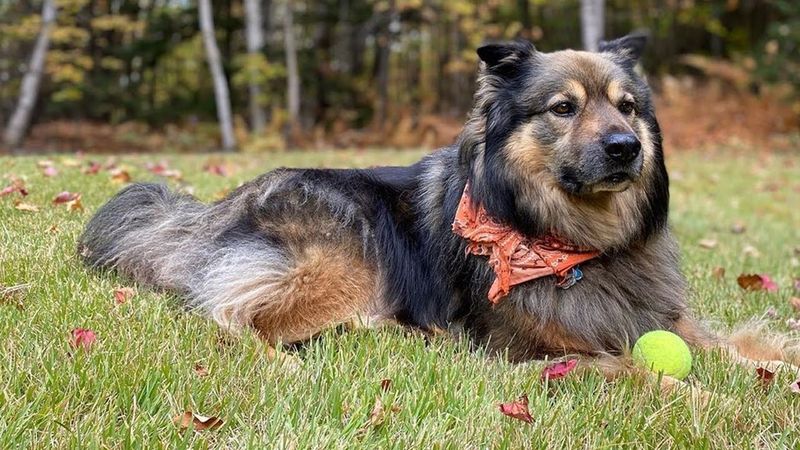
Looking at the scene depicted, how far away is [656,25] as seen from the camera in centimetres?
2694

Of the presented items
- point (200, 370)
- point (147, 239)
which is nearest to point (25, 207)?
point (147, 239)

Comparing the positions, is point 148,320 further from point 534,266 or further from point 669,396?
point 669,396

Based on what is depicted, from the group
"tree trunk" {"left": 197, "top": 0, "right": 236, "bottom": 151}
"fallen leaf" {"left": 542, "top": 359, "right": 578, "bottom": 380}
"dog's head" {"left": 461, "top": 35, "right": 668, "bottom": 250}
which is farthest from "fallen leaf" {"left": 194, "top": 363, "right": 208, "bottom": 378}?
"tree trunk" {"left": 197, "top": 0, "right": 236, "bottom": 151}

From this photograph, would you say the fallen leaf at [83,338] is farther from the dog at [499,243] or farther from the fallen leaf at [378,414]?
the fallen leaf at [378,414]

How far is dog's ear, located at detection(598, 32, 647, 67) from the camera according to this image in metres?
3.82

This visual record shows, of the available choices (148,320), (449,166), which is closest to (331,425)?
(148,320)

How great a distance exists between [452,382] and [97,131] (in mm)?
20594

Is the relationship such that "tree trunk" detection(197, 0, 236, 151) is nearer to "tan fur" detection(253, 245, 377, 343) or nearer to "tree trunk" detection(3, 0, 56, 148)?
"tree trunk" detection(3, 0, 56, 148)

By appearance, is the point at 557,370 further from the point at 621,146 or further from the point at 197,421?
the point at 197,421

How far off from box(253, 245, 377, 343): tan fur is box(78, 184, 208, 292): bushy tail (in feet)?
1.56

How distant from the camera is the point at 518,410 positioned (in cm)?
236

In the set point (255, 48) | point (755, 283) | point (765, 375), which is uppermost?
point (255, 48)

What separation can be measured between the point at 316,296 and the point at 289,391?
101 centimetres

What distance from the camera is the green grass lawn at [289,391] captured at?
212 centimetres
